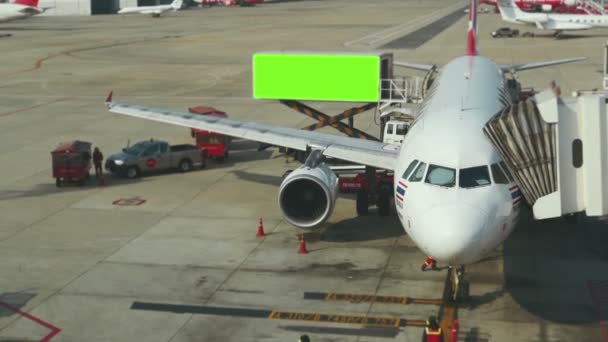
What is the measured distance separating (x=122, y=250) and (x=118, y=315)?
5737 millimetres

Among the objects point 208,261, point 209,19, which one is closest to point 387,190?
point 208,261

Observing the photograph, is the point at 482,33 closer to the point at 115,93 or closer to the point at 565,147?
the point at 115,93

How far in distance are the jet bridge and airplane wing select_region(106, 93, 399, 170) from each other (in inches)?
263

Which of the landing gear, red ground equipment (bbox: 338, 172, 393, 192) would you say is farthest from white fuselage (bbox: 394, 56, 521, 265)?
red ground equipment (bbox: 338, 172, 393, 192)

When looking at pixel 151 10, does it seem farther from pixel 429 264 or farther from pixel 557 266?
pixel 557 266

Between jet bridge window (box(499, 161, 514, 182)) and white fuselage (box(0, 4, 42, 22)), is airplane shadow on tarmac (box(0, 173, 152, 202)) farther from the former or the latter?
white fuselage (box(0, 4, 42, 22))

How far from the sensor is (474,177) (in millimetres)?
21109

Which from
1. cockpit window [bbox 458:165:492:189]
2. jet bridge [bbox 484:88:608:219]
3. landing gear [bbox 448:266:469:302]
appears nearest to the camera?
jet bridge [bbox 484:88:608:219]

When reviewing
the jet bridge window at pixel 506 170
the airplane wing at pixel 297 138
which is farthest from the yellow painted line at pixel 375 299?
the airplane wing at pixel 297 138

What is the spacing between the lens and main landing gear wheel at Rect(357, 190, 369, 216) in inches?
1245

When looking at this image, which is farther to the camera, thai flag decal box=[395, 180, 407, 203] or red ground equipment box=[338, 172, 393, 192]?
red ground equipment box=[338, 172, 393, 192]

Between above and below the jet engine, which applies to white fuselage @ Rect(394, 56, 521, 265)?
above

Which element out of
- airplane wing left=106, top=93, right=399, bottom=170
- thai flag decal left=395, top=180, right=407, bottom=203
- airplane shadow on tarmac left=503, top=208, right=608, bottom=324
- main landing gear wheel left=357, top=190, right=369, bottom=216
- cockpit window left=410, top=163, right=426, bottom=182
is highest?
cockpit window left=410, top=163, right=426, bottom=182

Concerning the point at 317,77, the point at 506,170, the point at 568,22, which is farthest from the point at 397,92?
the point at 568,22
